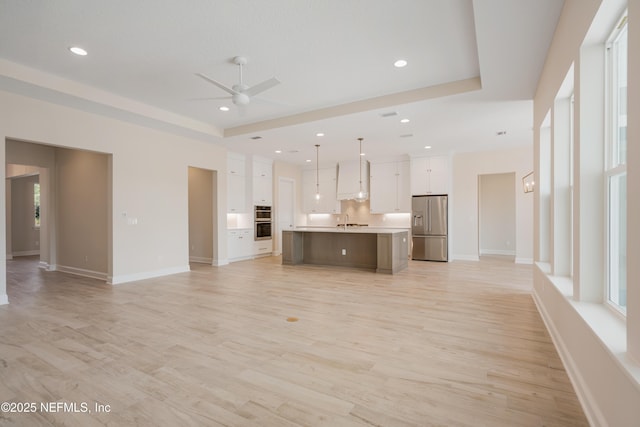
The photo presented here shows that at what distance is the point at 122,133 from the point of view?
5656mm

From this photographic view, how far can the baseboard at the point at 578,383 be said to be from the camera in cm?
172

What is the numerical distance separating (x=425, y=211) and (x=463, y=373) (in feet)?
21.4

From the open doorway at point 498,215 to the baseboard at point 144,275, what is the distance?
8.18m

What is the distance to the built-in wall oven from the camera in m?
8.97

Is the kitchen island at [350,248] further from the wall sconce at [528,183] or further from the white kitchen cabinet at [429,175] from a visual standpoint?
the wall sconce at [528,183]

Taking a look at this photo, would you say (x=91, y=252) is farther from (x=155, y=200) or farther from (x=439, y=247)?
(x=439, y=247)

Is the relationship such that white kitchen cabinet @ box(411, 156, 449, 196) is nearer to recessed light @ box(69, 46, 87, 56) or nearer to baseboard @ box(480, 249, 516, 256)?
baseboard @ box(480, 249, 516, 256)

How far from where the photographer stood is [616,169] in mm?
1876

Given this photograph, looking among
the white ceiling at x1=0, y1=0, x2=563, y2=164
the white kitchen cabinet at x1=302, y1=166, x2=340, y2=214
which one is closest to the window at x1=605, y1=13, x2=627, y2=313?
the white ceiling at x1=0, y1=0, x2=563, y2=164

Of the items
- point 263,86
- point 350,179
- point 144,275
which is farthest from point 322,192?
point 263,86

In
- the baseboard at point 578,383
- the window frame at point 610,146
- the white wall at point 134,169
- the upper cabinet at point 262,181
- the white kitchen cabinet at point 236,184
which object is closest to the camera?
the baseboard at point 578,383

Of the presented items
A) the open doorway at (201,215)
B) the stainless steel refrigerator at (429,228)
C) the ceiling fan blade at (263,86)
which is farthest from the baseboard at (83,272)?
the stainless steel refrigerator at (429,228)

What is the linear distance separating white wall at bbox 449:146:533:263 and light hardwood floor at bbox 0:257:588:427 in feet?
11.5

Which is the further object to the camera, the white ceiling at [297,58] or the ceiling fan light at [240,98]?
the ceiling fan light at [240,98]
